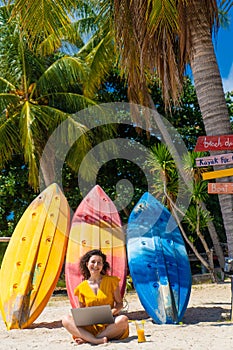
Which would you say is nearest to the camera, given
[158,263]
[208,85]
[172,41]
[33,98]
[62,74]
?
[208,85]

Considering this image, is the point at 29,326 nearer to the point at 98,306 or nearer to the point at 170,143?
the point at 98,306

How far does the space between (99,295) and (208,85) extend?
297 cm

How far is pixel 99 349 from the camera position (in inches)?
180

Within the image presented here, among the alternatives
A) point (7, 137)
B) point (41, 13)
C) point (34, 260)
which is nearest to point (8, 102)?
point (7, 137)

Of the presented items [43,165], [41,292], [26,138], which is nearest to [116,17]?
[41,292]

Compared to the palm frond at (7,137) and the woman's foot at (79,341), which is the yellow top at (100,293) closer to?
the woman's foot at (79,341)

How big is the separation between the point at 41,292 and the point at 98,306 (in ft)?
6.11

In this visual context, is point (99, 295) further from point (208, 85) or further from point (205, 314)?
point (208, 85)

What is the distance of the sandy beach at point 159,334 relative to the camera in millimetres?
4677

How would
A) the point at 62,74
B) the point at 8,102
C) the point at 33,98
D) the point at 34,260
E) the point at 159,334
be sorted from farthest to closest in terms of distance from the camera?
the point at 33,98 → the point at 62,74 → the point at 8,102 → the point at 34,260 → the point at 159,334

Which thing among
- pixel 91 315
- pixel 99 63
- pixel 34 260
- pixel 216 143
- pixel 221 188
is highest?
pixel 99 63

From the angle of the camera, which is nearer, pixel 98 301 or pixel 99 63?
pixel 98 301

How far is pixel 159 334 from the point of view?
5277 mm

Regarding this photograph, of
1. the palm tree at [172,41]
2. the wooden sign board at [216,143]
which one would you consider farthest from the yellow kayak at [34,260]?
the wooden sign board at [216,143]
